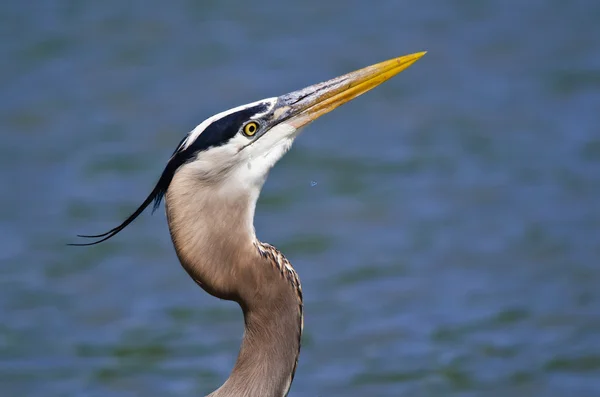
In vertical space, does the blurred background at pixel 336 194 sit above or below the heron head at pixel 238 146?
above

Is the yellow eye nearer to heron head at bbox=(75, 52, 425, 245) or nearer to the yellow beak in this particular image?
heron head at bbox=(75, 52, 425, 245)

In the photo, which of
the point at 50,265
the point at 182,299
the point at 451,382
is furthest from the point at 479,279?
the point at 50,265

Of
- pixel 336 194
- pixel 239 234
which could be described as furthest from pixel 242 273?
pixel 336 194

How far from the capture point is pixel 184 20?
13438 mm

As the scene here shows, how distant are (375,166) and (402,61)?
519 centimetres

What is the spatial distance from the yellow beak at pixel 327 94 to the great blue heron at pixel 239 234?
13cm

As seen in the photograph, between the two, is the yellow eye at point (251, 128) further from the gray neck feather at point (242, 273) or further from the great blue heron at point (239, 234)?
the gray neck feather at point (242, 273)

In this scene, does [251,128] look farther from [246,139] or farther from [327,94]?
[327,94]

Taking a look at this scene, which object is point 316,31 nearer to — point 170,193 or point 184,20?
point 184,20

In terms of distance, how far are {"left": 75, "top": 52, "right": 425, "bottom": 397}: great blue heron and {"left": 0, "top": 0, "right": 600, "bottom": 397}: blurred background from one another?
2649 mm

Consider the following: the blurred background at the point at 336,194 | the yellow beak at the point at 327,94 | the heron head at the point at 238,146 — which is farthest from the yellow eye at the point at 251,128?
the blurred background at the point at 336,194

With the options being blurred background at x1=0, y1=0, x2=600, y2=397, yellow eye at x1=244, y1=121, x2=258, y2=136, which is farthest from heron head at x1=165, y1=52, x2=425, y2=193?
blurred background at x1=0, y1=0, x2=600, y2=397

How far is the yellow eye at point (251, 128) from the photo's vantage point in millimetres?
5133

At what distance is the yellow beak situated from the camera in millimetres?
5418
